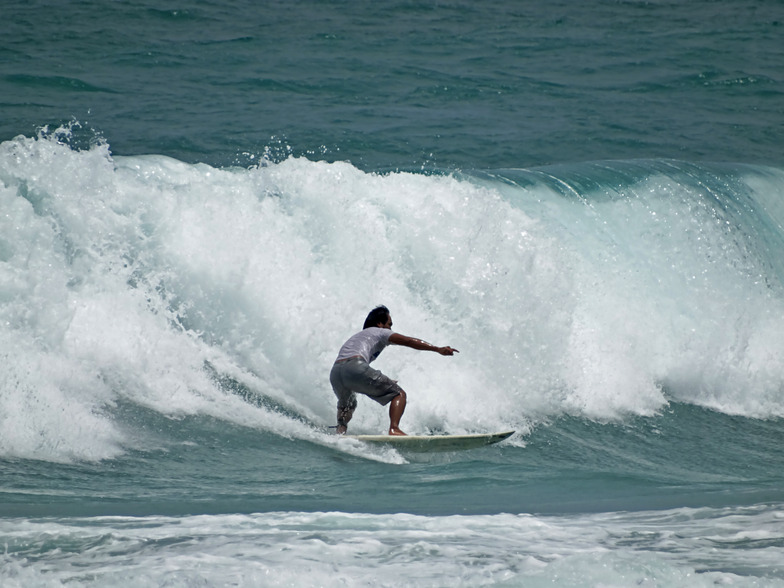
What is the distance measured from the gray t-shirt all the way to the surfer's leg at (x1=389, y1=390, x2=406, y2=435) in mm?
397

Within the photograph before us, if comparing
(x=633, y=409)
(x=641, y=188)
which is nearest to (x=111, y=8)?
(x=641, y=188)

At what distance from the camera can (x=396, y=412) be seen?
8242mm

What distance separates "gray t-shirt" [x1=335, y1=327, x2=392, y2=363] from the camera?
8.27 meters

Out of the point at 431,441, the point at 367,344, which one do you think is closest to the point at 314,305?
the point at 367,344

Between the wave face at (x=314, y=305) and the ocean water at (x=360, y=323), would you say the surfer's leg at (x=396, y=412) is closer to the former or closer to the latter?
the ocean water at (x=360, y=323)

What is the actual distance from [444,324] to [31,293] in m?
4.12

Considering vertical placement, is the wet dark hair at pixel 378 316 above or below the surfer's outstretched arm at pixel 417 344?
above

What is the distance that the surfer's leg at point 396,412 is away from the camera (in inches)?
322

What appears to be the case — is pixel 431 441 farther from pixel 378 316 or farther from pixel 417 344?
pixel 378 316

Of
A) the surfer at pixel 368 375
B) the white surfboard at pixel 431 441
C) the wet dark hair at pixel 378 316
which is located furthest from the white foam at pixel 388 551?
the wet dark hair at pixel 378 316

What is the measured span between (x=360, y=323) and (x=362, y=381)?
2045 mm

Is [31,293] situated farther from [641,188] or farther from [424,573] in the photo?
[641,188]

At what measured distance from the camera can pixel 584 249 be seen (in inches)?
496

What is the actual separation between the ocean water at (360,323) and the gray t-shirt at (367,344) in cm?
78
